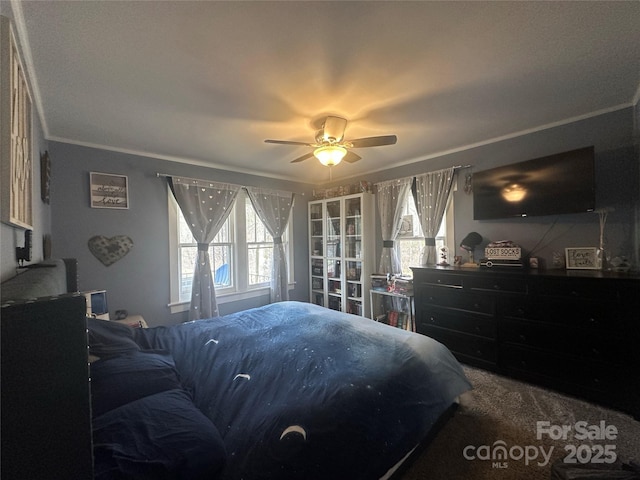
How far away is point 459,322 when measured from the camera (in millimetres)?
2760

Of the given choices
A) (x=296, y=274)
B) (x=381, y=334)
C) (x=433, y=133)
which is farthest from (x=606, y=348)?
(x=296, y=274)

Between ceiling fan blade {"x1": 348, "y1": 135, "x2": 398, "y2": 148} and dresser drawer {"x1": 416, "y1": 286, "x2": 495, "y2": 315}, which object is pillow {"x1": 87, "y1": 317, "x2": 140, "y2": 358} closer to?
ceiling fan blade {"x1": 348, "y1": 135, "x2": 398, "y2": 148}

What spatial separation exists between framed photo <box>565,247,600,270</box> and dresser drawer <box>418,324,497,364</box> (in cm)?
103

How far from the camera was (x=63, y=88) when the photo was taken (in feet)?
5.82

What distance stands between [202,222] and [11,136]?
241 cm

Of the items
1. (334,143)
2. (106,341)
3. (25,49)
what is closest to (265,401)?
(106,341)

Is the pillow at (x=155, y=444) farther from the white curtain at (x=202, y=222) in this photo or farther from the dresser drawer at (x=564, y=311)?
the dresser drawer at (x=564, y=311)

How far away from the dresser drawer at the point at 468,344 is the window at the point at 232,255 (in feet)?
7.94

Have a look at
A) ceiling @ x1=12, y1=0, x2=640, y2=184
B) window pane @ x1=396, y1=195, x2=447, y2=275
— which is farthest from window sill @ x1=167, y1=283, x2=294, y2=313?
ceiling @ x1=12, y1=0, x2=640, y2=184

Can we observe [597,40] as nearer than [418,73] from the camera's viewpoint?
Yes

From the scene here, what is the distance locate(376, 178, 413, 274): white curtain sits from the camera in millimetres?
3686

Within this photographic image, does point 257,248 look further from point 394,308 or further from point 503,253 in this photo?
point 503,253

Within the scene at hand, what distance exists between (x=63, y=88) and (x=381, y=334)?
2.81 m

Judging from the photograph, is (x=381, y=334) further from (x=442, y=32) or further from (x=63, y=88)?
(x=63, y=88)
